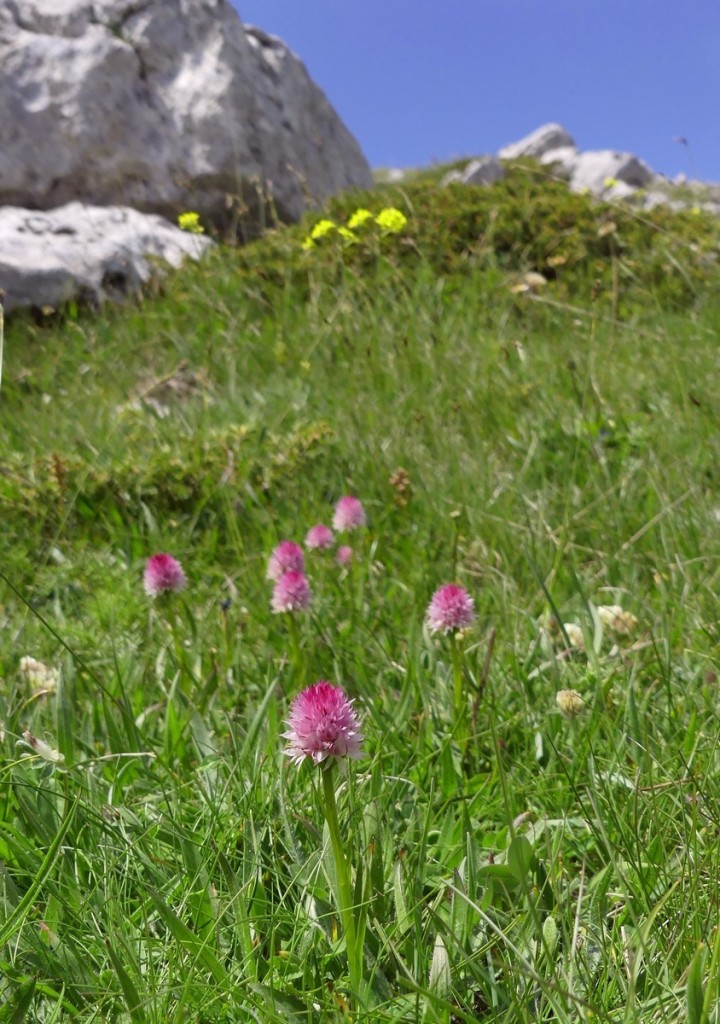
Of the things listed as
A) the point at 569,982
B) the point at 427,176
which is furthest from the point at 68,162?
the point at 427,176

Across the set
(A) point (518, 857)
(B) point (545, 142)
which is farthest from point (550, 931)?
(B) point (545, 142)

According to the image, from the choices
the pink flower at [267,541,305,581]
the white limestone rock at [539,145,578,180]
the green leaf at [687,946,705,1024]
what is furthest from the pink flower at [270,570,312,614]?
the white limestone rock at [539,145,578,180]

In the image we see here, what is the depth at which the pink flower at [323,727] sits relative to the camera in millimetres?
945

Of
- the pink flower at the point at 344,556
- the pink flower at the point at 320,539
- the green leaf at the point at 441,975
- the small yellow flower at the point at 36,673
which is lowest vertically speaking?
the small yellow flower at the point at 36,673

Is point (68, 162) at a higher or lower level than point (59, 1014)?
lower

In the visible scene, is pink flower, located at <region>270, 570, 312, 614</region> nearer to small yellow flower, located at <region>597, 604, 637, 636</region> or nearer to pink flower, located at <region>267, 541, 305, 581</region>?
pink flower, located at <region>267, 541, 305, 581</region>

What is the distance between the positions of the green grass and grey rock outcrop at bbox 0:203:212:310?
62.7 inches

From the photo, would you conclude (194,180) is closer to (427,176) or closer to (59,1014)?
(59,1014)

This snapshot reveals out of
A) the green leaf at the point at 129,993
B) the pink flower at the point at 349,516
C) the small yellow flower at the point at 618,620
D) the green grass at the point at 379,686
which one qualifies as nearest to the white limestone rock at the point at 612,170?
the green grass at the point at 379,686

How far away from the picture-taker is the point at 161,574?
6.24 ft

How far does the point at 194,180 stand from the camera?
8.07 metres

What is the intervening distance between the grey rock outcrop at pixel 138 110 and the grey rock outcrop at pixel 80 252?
438 mm

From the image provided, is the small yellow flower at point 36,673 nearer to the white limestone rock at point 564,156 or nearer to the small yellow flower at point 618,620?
the small yellow flower at point 618,620

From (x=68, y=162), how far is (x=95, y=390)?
399 centimetres
